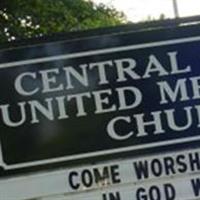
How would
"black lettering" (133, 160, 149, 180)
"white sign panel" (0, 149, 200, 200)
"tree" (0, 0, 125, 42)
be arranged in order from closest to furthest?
"white sign panel" (0, 149, 200, 200) < "black lettering" (133, 160, 149, 180) < "tree" (0, 0, 125, 42)

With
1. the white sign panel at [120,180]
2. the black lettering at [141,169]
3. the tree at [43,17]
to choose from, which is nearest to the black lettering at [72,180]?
the white sign panel at [120,180]

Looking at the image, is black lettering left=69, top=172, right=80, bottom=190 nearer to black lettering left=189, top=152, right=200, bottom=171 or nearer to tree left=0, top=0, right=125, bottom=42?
black lettering left=189, top=152, right=200, bottom=171

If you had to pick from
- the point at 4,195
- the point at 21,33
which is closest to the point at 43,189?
the point at 4,195

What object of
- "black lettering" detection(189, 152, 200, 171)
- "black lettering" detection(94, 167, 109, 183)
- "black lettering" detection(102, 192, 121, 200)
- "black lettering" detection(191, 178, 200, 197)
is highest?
"black lettering" detection(94, 167, 109, 183)

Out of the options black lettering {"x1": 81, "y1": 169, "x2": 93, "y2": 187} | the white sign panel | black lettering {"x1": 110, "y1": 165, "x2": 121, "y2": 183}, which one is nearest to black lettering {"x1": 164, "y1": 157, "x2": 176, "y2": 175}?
the white sign panel

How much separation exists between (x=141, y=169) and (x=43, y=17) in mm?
14179

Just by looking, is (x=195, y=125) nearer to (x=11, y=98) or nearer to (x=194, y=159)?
(x=194, y=159)

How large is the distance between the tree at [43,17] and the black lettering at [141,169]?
41.5 feet

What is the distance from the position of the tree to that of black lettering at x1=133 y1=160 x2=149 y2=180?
12656mm

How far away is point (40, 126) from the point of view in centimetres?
389

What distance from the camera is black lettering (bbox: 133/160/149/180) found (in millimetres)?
3971

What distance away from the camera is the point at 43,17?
706 inches

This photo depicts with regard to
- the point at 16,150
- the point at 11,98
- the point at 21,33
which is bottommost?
the point at 21,33

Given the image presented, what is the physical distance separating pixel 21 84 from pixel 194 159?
3.07 feet
